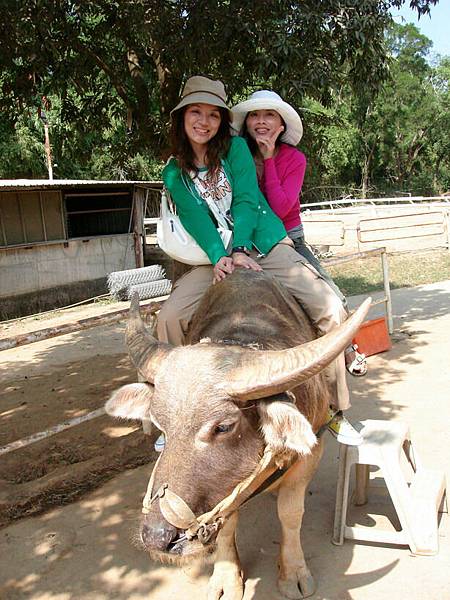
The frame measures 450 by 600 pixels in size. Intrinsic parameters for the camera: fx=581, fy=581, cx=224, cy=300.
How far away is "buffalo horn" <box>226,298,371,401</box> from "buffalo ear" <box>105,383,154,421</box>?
0.51 m

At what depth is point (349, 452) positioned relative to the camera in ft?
12.3

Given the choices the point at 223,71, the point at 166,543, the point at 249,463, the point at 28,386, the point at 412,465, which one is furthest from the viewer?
the point at 28,386

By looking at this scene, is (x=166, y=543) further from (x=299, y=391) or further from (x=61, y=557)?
(x=61, y=557)

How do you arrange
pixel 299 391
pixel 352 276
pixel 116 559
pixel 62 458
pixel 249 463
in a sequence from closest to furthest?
1. pixel 249 463
2. pixel 299 391
3. pixel 116 559
4. pixel 62 458
5. pixel 352 276

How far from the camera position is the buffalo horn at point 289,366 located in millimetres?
2326

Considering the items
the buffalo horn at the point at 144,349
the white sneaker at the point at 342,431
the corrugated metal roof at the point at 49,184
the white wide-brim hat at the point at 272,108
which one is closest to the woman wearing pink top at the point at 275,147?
the white wide-brim hat at the point at 272,108

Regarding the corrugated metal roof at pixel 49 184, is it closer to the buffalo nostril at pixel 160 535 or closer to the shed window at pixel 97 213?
the shed window at pixel 97 213

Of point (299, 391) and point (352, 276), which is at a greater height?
point (299, 391)

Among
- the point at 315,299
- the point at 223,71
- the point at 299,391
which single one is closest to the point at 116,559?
Answer: the point at 299,391

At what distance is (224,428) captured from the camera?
7.91 feet

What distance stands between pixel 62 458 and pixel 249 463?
10.4 feet

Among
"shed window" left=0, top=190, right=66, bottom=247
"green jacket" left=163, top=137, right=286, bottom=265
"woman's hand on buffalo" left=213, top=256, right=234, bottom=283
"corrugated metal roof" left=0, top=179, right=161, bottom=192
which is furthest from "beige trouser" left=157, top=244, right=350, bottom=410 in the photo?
"shed window" left=0, top=190, right=66, bottom=247

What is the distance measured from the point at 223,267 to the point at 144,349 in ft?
3.22

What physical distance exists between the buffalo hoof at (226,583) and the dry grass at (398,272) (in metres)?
8.95
